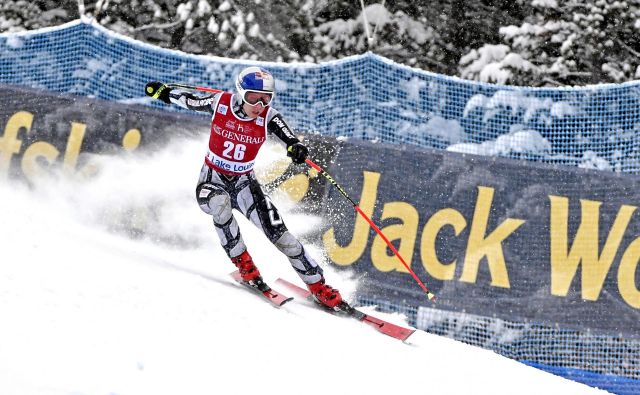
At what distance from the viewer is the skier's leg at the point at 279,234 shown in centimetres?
573

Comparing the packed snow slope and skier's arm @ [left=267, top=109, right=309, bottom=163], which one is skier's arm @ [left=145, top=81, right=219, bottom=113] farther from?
the packed snow slope

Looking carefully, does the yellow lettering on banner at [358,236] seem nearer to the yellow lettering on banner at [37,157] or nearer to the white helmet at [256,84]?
the white helmet at [256,84]

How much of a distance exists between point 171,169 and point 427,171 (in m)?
2.17

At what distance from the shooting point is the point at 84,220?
7156 millimetres

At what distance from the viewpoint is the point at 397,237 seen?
6.75m

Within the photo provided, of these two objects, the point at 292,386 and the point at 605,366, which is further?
the point at 605,366

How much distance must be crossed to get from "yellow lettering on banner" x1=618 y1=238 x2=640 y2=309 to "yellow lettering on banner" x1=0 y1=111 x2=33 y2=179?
5.02 metres

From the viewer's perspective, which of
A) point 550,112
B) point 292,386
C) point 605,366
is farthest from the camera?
point 550,112

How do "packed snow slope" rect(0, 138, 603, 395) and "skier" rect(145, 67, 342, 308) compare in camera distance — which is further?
"skier" rect(145, 67, 342, 308)

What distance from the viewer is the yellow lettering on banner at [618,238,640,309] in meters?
6.41

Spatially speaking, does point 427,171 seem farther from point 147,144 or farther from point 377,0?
point 377,0

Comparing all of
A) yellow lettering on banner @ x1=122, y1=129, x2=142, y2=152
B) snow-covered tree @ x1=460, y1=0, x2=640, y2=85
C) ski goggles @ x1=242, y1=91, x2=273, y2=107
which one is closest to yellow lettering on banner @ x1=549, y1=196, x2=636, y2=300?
ski goggles @ x1=242, y1=91, x2=273, y2=107

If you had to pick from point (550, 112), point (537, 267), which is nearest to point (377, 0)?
point (550, 112)

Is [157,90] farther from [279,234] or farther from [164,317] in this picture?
[164,317]
